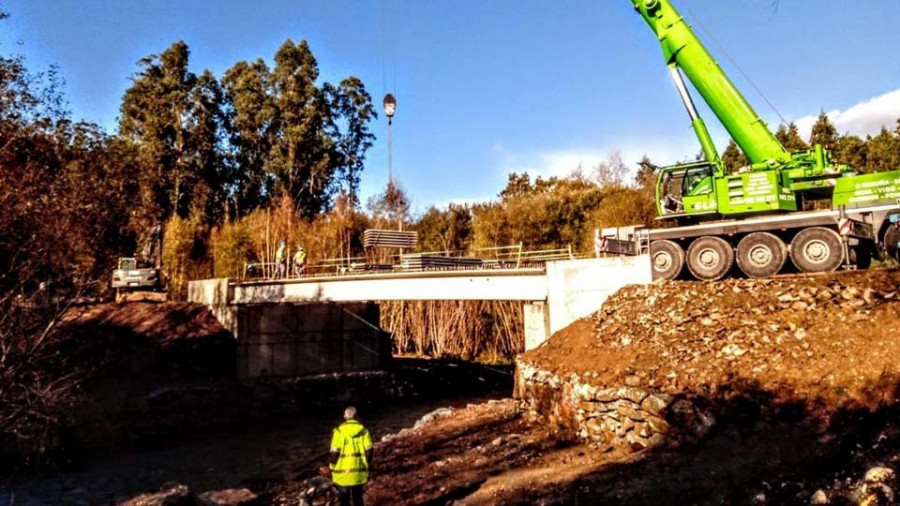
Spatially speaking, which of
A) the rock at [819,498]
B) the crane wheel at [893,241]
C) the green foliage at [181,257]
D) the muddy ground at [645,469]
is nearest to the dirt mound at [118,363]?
the green foliage at [181,257]

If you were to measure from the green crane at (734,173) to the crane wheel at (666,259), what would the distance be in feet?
3.36

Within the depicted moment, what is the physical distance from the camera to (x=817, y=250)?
13758 millimetres

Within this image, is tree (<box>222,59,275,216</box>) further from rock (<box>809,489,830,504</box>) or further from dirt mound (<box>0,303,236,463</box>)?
rock (<box>809,489,830,504</box>)

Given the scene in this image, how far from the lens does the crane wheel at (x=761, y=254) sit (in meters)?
14.1

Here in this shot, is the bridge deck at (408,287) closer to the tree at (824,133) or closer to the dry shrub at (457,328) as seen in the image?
the dry shrub at (457,328)

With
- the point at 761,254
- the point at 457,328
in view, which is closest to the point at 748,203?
the point at 761,254

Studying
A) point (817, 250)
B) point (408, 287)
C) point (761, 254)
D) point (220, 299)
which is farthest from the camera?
point (220, 299)

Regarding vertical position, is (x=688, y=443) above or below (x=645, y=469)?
above

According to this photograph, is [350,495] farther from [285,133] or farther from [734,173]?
[285,133]

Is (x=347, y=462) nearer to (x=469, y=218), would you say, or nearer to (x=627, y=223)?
(x=627, y=223)

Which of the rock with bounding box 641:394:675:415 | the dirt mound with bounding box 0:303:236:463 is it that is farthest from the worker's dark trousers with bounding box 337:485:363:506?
the dirt mound with bounding box 0:303:236:463

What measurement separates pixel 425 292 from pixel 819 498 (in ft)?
50.9

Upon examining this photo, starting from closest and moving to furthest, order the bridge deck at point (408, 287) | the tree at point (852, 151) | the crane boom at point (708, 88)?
the crane boom at point (708, 88) < the bridge deck at point (408, 287) < the tree at point (852, 151)

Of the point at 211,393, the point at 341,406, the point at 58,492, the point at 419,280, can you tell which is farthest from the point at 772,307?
the point at 211,393
